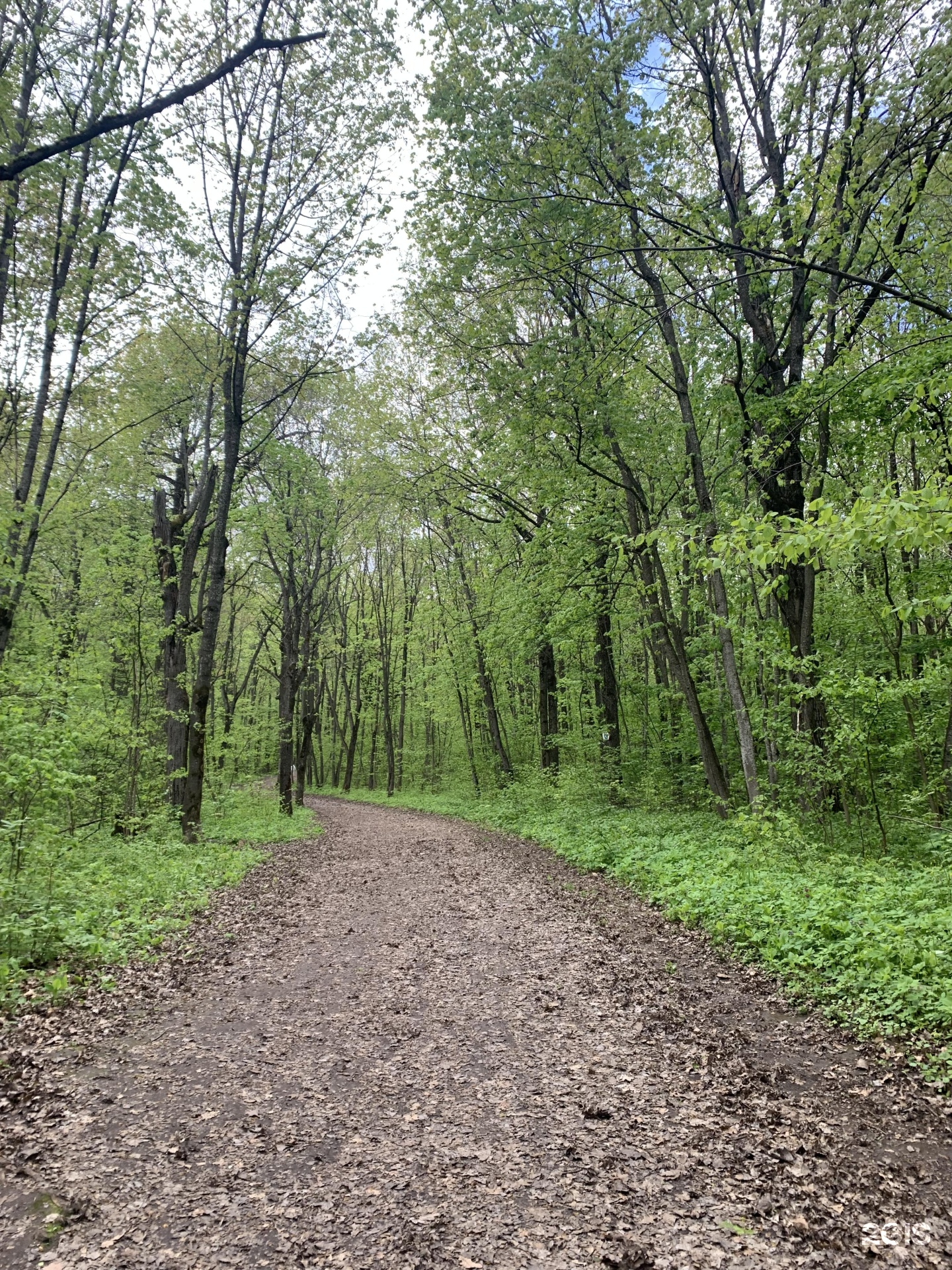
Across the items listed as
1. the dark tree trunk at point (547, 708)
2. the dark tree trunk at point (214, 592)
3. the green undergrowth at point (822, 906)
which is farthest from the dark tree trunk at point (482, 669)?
the green undergrowth at point (822, 906)

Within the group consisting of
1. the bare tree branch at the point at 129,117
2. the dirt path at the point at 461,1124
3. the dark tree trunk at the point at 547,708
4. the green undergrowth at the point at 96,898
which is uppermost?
the bare tree branch at the point at 129,117

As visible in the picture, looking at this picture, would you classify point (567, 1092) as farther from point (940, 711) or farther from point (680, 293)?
point (680, 293)

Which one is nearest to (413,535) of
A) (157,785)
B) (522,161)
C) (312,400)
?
(312,400)

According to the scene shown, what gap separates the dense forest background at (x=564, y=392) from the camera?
7602mm

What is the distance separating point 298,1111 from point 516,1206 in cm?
151

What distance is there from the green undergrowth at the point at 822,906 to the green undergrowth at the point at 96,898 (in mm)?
5621

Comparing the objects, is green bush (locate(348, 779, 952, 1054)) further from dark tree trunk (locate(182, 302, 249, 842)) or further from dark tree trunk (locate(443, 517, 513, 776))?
dark tree trunk (locate(443, 517, 513, 776))

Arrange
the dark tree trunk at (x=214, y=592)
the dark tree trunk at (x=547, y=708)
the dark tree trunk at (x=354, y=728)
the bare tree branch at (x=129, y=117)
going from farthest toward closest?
the dark tree trunk at (x=354, y=728)
the dark tree trunk at (x=547, y=708)
the dark tree trunk at (x=214, y=592)
the bare tree branch at (x=129, y=117)

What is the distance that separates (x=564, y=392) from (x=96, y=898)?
9.79 meters

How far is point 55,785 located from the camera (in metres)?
6.79

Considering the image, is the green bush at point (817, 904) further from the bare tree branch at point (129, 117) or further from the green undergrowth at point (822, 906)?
the bare tree branch at point (129, 117)

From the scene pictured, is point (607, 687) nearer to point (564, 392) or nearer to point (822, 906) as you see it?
point (564, 392)

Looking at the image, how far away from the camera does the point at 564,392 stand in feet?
35.6

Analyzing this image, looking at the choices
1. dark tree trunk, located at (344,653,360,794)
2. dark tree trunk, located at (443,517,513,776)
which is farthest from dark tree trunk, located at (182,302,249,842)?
dark tree trunk, located at (344,653,360,794)
